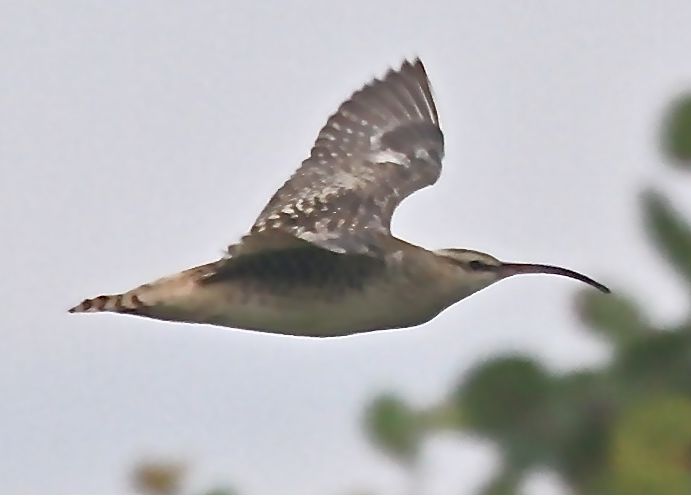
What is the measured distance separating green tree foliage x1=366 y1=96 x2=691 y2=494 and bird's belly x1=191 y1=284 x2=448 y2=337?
357 inches

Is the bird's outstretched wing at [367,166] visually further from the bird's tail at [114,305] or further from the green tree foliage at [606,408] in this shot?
the green tree foliage at [606,408]

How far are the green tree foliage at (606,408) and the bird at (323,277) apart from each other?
8393 millimetres

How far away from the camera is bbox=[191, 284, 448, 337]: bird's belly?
748 centimetres

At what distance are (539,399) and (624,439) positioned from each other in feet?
5.99

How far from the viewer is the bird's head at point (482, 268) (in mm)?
8086

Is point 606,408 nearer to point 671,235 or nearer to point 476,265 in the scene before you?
point 671,235

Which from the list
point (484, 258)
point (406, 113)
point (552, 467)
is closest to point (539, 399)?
point (552, 467)

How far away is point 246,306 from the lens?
24.9ft

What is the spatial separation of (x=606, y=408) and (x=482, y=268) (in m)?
12.2

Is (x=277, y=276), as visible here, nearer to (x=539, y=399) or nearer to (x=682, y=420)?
(x=682, y=420)

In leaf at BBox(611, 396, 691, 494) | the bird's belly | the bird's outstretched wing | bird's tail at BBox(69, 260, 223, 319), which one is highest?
the bird's outstretched wing

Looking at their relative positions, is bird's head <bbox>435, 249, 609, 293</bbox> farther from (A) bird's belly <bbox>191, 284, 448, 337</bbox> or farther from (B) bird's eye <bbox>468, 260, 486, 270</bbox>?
(A) bird's belly <bbox>191, 284, 448, 337</bbox>

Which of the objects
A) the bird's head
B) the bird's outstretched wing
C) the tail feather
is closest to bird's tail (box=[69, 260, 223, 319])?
the tail feather

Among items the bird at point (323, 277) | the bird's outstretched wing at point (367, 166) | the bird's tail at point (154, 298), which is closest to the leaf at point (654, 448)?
the bird's outstretched wing at point (367, 166)
